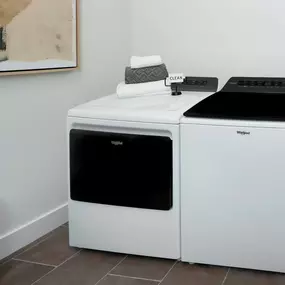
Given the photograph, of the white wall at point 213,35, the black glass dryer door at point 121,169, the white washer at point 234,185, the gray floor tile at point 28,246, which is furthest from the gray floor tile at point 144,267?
the white wall at point 213,35

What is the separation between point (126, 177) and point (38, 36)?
869mm

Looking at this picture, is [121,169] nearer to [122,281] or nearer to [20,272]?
[122,281]

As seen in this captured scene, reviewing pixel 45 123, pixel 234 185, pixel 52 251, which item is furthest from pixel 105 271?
pixel 45 123

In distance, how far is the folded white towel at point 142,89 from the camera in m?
2.88

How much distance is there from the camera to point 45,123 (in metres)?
2.88

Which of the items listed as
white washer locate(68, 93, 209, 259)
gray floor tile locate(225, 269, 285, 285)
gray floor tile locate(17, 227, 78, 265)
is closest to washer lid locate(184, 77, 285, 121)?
white washer locate(68, 93, 209, 259)

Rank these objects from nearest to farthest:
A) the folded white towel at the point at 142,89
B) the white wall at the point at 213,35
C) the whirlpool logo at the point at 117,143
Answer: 1. the whirlpool logo at the point at 117,143
2. the folded white towel at the point at 142,89
3. the white wall at the point at 213,35

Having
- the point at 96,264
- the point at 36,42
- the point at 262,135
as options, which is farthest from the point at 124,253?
the point at 36,42

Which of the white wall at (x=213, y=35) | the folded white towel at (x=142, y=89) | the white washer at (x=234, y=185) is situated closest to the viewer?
the white washer at (x=234, y=185)

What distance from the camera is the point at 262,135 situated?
2305 mm

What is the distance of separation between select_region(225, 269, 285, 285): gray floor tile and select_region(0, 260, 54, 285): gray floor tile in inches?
34.2

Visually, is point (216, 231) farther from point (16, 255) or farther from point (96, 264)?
point (16, 255)

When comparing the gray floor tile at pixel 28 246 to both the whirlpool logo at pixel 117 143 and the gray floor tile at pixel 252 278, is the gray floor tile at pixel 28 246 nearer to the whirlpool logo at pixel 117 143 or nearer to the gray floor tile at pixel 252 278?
the whirlpool logo at pixel 117 143

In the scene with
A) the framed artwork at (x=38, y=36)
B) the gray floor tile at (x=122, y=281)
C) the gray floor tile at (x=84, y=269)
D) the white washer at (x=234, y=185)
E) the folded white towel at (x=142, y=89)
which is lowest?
the gray floor tile at (x=122, y=281)
